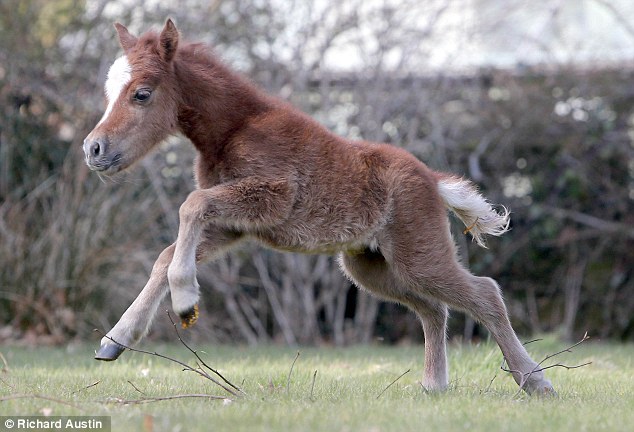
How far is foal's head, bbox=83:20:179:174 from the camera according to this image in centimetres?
470

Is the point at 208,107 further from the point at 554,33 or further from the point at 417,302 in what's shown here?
the point at 554,33

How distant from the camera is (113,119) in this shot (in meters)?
4.73

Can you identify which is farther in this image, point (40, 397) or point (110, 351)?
point (110, 351)

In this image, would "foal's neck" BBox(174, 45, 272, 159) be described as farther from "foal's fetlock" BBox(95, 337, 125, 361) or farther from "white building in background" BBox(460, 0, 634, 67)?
"white building in background" BBox(460, 0, 634, 67)

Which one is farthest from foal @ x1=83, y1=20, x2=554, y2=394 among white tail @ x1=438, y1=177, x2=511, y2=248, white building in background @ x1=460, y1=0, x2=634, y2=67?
white building in background @ x1=460, y1=0, x2=634, y2=67

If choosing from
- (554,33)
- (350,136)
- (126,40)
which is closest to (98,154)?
(126,40)

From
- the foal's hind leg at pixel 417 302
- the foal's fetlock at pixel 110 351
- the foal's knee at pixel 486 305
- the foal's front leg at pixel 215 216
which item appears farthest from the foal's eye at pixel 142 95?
the foal's knee at pixel 486 305

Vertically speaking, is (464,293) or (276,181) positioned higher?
(276,181)

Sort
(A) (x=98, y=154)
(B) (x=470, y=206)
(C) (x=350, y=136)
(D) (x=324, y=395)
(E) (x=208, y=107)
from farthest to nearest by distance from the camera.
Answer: (C) (x=350, y=136) → (B) (x=470, y=206) → (E) (x=208, y=107) → (A) (x=98, y=154) → (D) (x=324, y=395)

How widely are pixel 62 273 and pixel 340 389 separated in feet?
15.8

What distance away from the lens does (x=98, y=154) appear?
465 centimetres

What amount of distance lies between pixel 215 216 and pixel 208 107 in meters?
0.68

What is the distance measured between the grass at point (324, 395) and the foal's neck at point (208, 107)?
4.53 feet

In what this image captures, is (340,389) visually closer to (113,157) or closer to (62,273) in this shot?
(113,157)
